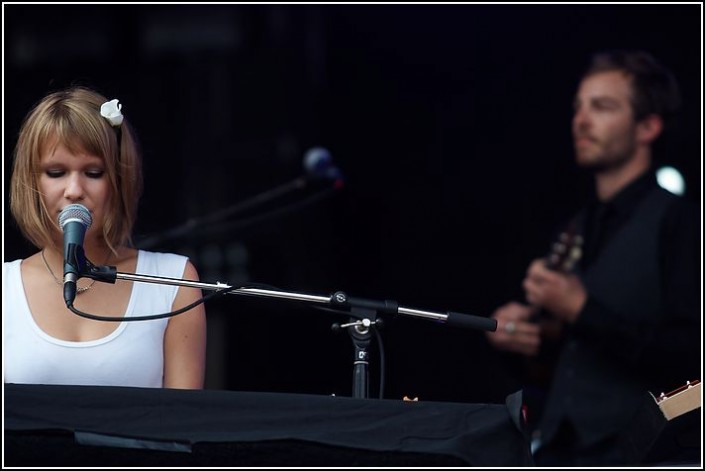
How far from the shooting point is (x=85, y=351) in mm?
2939

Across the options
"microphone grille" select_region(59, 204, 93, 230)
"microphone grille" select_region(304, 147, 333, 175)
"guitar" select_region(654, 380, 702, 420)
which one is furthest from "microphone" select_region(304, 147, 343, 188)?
"guitar" select_region(654, 380, 702, 420)

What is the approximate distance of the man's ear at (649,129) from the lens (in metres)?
4.80

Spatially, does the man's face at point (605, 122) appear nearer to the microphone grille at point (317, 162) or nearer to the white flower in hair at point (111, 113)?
the microphone grille at point (317, 162)

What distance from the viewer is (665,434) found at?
8.71 ft

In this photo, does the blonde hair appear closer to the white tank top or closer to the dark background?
the white tank top

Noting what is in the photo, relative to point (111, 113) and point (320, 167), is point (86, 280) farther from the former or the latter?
point (320, 167)

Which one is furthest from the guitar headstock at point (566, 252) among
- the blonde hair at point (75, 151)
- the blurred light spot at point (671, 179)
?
the blonde hair at point (75, 151)

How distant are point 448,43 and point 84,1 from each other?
1851 mm

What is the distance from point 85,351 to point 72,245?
0.53 m

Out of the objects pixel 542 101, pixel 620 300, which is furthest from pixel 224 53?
pixel 620 300

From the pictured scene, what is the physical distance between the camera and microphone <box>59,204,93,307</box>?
8.07 ft

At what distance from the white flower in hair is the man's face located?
7.70ft

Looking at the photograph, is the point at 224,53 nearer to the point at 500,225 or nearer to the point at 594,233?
the point at 500,225

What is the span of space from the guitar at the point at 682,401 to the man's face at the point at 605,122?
2203mm
